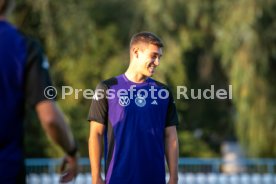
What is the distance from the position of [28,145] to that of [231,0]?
660cm

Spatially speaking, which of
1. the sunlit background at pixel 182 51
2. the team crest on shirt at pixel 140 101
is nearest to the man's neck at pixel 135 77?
the team crest on shirt at pixel 140 101

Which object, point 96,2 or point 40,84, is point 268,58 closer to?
point 96,2

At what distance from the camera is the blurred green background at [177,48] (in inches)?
630

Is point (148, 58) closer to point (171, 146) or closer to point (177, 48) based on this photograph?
point (171, 146)

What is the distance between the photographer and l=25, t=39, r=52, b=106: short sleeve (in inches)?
129

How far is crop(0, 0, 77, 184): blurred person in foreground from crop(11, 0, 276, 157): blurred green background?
1177cm

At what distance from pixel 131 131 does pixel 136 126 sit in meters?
0.05

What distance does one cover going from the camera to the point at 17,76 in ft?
10.7

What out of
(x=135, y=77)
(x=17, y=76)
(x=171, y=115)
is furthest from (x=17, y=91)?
(x=171, y=115)

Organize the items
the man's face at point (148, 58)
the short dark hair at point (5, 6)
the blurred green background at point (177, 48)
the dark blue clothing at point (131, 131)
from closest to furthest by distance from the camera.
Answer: the short dark hair at point (5, 6)
the dark blue clothing at point (131, 131)
the man's face at point (148, 58)
the blurred green background at point (177, 48)

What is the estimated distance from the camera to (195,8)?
17.5m

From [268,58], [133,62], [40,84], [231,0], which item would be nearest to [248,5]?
[231,0]

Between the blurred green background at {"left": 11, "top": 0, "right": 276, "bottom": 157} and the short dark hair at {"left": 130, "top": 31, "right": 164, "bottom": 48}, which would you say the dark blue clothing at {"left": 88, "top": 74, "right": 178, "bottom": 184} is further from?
the blurred green background at {"left": 11, "top": 0, "right": 276, "bottom": 157}

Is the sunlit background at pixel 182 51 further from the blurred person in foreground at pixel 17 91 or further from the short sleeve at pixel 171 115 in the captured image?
the blurred person in foreground at pixel 17 91
